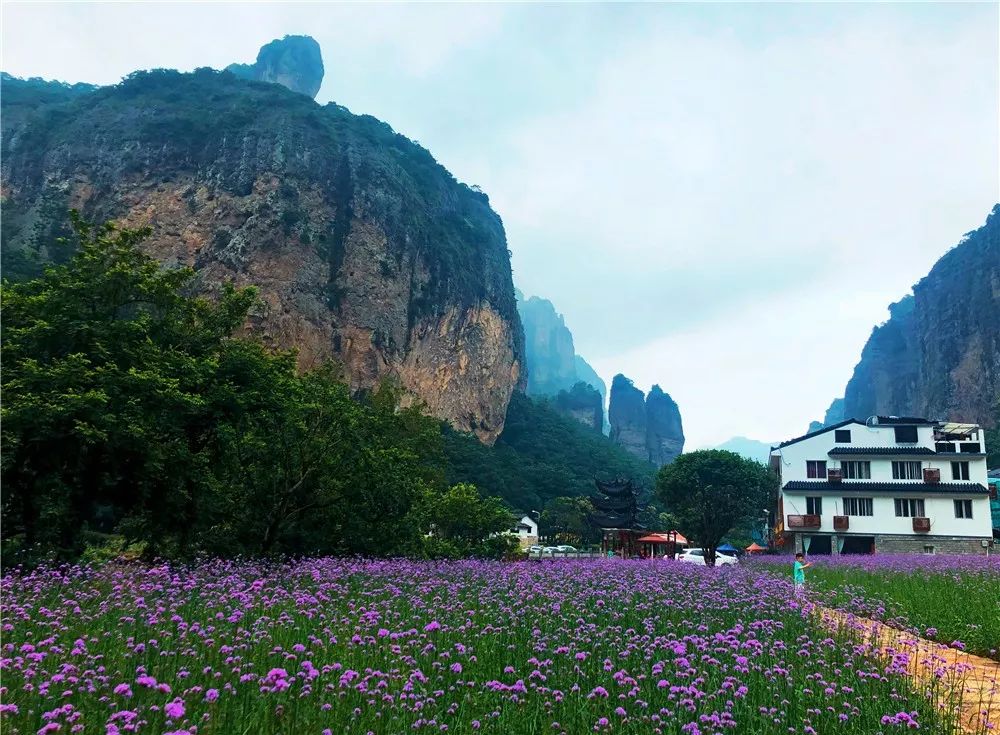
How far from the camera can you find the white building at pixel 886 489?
119ft

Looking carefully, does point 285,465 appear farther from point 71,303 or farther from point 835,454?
point 835,454

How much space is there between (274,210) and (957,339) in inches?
3658

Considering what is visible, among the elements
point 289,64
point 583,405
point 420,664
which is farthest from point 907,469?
point 289,64

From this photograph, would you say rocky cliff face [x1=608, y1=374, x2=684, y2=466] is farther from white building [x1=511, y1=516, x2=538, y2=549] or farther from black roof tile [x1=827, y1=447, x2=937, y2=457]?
black roof tile [x1=827, y1=447, x2=937, y2=457]

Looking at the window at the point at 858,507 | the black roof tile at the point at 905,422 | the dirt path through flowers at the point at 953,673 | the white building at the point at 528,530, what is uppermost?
the black roof tile at the point at 905,422

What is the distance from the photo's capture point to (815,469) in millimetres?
39938

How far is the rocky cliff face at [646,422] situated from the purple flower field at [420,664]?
126413mm


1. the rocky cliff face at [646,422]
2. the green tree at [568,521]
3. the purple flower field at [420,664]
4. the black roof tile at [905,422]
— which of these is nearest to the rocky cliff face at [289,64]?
the rocky cliff face at [646,422]

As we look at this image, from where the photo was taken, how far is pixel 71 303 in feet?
40.4

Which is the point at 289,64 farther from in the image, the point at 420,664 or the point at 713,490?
the point at 420,664

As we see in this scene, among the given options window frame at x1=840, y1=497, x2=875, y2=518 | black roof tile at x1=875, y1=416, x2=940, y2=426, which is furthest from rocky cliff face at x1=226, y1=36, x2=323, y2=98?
window frame at x1=840, y1=497, x2=875, y2=518

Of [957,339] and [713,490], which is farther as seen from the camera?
[957,339]

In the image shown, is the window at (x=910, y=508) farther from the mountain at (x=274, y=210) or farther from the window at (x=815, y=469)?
the mountain at (x=274, y=210)

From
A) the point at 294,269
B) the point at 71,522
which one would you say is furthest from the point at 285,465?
the point at 294,269
